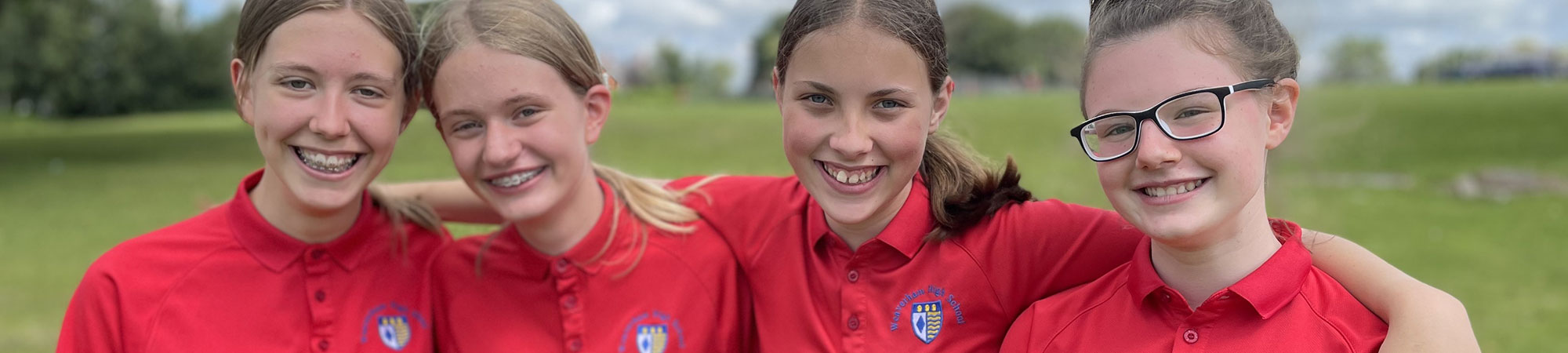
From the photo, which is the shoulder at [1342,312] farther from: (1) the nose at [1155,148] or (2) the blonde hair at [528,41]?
(2) the blonde hair at [528,41]

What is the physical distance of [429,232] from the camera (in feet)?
10.2

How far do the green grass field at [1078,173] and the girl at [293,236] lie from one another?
60.6 inches

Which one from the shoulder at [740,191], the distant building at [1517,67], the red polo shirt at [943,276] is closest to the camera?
the red polo shirt at [943,276]

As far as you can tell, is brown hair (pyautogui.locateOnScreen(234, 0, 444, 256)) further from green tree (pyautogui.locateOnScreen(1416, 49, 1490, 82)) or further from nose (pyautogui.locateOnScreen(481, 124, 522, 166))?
green tree (pyautogui.locateOnScreen(1416, 49, 1490, 82))

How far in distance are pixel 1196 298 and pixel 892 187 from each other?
72 cm

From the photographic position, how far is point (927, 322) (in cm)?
259

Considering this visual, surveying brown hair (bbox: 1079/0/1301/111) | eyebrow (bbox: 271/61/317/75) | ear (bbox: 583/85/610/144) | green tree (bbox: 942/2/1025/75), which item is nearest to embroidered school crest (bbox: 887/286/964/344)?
→ brown hair (bbox: 1079/0/1301/111)

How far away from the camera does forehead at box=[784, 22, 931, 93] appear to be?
2.39 m

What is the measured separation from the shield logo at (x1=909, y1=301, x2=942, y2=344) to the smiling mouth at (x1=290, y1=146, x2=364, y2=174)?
1.48m

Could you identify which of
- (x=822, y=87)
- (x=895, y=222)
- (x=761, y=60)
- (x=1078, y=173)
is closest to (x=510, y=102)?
(x=822, y=87)

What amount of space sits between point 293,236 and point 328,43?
56 cm

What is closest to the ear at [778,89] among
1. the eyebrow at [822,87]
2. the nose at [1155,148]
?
the eyebrow at [822,87]

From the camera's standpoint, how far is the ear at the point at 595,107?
2.89 meters

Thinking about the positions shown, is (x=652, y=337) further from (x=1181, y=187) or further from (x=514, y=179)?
(x=1181, y=187)
